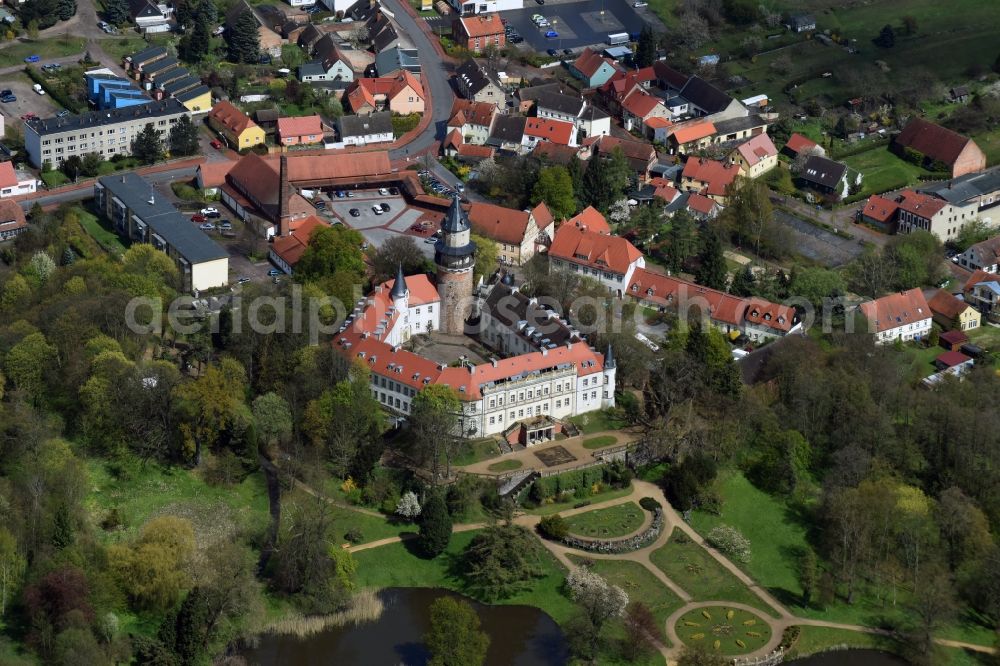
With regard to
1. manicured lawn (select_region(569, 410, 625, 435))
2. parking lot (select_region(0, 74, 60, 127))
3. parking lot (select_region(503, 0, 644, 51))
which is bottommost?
parking lot (select_region(0, 74, 60, 127))

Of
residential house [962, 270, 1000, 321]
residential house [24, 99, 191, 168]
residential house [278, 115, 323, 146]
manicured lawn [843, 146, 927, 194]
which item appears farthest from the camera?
manicured lawn [843, 146, 927, 194]

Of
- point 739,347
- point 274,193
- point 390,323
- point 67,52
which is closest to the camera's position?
point 390,323

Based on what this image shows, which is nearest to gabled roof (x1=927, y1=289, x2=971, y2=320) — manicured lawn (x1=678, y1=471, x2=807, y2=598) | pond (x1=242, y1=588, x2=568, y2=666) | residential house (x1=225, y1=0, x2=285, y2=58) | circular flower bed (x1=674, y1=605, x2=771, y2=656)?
manicured lawn (x1=678, y1=471, x2=807, y2=598)

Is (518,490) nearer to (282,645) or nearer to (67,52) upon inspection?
(282,645)

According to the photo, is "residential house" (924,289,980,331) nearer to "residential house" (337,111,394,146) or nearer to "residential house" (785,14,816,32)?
"residential house" (337,111,394,146)

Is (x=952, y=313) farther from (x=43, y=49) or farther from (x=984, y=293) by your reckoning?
(x=43, y=49)

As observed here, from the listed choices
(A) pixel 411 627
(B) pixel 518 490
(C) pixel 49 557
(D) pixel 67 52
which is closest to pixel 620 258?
(B) pixel 518 490
